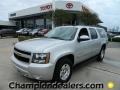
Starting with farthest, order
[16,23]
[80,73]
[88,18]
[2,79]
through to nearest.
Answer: [16,23] → [88,18] → [80,73] → [2,79]

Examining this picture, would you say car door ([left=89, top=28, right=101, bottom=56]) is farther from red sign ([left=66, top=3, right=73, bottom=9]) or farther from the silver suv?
red sign ([left=66, top=3, right=73, bottom=9])

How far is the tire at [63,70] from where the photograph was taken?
4.71 meters

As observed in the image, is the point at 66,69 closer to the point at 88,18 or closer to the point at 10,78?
the point at 10,78

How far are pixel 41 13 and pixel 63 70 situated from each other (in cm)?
3382

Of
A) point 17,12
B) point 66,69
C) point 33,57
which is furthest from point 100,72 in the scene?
point 17,12

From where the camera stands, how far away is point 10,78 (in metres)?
5.50

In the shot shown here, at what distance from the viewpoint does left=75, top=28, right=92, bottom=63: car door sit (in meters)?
5.70

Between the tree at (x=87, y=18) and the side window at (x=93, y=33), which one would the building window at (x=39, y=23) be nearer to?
the tree at (x=87, y=18)

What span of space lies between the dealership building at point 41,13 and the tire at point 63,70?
1932 centimetres

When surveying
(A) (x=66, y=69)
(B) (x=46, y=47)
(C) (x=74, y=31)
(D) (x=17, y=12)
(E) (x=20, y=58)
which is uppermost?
(D) (x=17, y=12)

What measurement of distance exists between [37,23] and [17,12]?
24.6 feet

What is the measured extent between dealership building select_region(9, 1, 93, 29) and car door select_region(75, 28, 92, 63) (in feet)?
58.8

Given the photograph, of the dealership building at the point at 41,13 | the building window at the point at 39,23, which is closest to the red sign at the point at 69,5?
the dealership building at the point at 41,13

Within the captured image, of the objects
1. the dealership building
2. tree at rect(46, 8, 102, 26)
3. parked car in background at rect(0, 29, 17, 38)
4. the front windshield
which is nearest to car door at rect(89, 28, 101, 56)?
the front windshield
